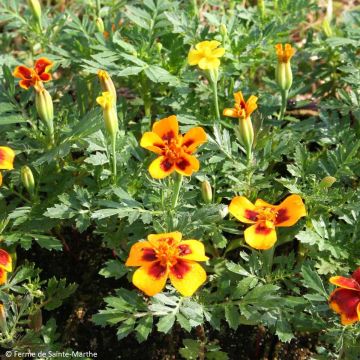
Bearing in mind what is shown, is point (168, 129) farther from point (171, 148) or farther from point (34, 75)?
point (34, 75)

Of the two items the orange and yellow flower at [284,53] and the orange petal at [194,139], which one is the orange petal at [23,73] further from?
the orange and yellow flower at [284,53]

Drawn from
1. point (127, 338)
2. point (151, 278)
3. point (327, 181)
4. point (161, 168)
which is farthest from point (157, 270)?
point (127, 338)

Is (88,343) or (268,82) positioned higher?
(268,82)

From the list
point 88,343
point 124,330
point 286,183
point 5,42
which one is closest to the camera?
point 124,330

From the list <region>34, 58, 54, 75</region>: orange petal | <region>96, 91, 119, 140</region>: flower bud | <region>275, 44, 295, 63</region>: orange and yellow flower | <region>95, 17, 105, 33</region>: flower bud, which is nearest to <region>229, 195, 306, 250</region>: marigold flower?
<region>96, 91, 119, 140</region>: flower bud

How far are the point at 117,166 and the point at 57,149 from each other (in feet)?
0.65

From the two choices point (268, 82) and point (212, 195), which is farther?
point (268, 82)

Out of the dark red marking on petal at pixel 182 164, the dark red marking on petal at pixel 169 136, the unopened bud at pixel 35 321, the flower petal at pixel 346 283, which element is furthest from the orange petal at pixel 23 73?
the flower petal at pixel 346 283

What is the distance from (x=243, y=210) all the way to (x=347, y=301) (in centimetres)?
36

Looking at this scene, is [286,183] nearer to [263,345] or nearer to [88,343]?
[263,345]

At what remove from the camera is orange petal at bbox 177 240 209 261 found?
4.76 feet

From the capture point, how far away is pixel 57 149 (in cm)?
183

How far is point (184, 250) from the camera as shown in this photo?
57.9 inches

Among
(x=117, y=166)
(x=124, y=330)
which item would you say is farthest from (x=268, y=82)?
(x=124, y=330)
